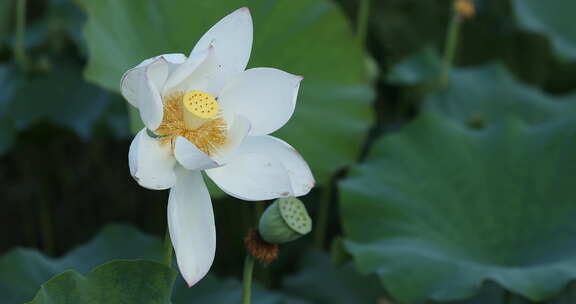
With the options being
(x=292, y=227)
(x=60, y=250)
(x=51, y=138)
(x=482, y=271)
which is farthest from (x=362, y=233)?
(x=60, y=250)

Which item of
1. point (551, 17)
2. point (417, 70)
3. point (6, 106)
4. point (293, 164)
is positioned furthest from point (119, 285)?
point (551, 17)

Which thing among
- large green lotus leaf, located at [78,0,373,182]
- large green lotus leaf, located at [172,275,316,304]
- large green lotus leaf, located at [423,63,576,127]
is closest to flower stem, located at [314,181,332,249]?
large green lotus leaf, located at [78,0,373,182]

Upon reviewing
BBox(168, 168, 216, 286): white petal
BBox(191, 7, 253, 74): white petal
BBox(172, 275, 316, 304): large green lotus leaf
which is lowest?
BBox(172, 275, 316, 304): large green lotus leaf

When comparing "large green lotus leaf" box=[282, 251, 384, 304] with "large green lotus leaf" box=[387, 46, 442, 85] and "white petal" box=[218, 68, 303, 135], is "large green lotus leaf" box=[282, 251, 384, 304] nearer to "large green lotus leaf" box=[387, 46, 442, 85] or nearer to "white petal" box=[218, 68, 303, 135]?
"large green lotus leaf" box=[387, 46, 442, 85]

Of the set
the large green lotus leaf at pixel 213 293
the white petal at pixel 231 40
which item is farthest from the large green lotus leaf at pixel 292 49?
the white petal at pixel 231 40

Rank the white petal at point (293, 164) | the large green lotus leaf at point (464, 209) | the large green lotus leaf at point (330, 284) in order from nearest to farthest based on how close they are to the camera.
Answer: the white petal at point (293, 164) → the large green lotus leaf at point (464, 209) → the large green lotus leaf at point (330, 284)

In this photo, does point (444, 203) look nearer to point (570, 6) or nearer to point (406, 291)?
point (406, 291)

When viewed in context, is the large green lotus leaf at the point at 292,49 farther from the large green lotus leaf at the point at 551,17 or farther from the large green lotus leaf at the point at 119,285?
the large green lotus leaf at the point at 551,17
